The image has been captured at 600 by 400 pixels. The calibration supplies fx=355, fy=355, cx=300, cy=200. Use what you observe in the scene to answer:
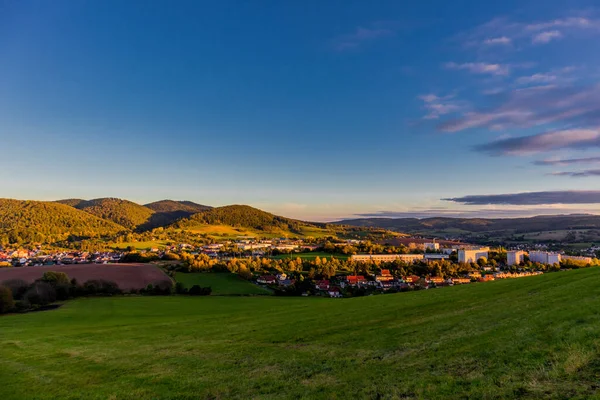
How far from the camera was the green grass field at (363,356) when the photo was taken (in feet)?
30.3

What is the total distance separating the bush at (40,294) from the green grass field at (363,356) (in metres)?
38.9

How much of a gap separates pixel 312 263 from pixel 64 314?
238 feet

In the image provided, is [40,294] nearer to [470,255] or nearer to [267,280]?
[267,280]

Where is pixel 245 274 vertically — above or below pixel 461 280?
above

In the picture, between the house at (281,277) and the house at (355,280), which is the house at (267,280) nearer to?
the house at (281,277)

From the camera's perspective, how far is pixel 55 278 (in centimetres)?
6894

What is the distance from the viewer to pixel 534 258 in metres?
126

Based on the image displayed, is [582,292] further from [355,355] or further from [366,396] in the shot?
[366,396]

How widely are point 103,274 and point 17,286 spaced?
51.8 feet

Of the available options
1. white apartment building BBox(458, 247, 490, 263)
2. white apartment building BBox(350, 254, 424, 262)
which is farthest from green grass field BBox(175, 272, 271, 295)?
white apartment building BBox(458, 247, 490, 263)

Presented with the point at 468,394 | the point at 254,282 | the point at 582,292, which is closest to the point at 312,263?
the point at 254,282

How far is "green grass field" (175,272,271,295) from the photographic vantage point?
247 feet

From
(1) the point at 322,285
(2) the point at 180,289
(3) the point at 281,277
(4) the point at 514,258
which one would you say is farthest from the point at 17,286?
(4) the point at 514,258

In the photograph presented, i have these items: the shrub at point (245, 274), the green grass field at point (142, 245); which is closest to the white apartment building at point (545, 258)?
the shrub at point (245, 274)
